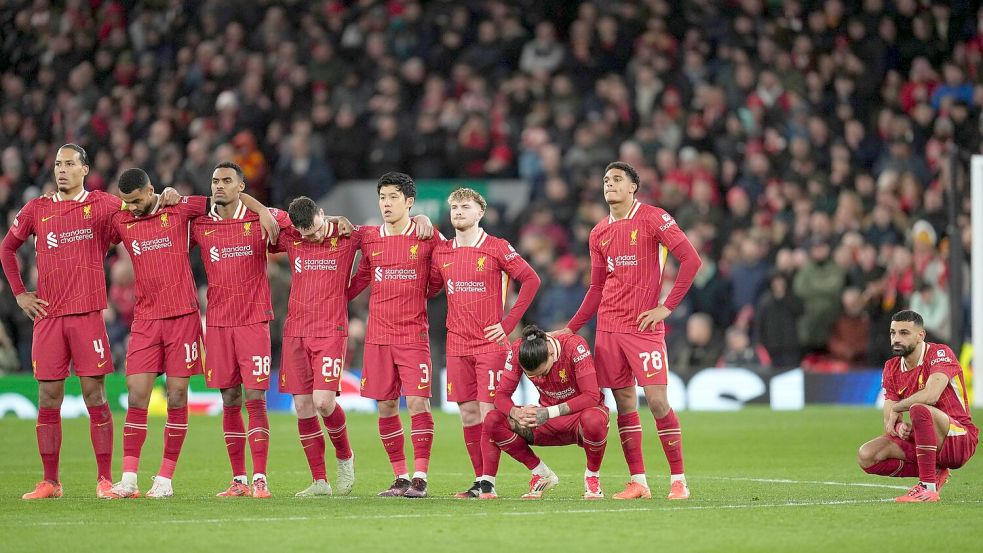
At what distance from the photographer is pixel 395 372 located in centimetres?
1097

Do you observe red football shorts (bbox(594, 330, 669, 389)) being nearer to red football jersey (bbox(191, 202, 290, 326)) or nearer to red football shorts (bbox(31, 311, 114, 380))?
red football jersey (bbox(191, 202, 290, 326))

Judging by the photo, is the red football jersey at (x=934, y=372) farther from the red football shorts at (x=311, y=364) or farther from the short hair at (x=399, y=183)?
the red football shorts at (x=311, y=364)

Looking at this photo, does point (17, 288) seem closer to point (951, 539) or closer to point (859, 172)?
point (951, 539)

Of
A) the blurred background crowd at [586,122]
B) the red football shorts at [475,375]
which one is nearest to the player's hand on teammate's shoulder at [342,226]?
the red football shorts at [475,375]

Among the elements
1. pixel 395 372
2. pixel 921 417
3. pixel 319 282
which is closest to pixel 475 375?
pixel 395 372

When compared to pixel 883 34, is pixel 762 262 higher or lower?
lower

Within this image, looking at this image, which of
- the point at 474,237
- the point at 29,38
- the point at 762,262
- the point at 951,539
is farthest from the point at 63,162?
the point at 29,38

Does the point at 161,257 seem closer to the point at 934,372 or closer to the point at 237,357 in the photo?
the point at 237,357

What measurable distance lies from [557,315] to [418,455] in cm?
933

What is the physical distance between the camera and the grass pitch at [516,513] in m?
8.33

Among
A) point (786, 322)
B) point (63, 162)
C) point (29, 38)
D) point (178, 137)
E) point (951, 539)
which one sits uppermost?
point (29, 38)

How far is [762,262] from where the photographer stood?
20.1 metres

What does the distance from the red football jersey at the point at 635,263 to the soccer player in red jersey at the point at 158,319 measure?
2442mm

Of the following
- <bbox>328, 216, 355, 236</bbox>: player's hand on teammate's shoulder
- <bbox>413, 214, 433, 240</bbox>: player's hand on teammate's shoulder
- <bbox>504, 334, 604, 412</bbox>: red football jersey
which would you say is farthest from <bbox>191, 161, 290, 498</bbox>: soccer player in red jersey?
<bbox>504, 334, 604, 412</bbox>: red football jersey
